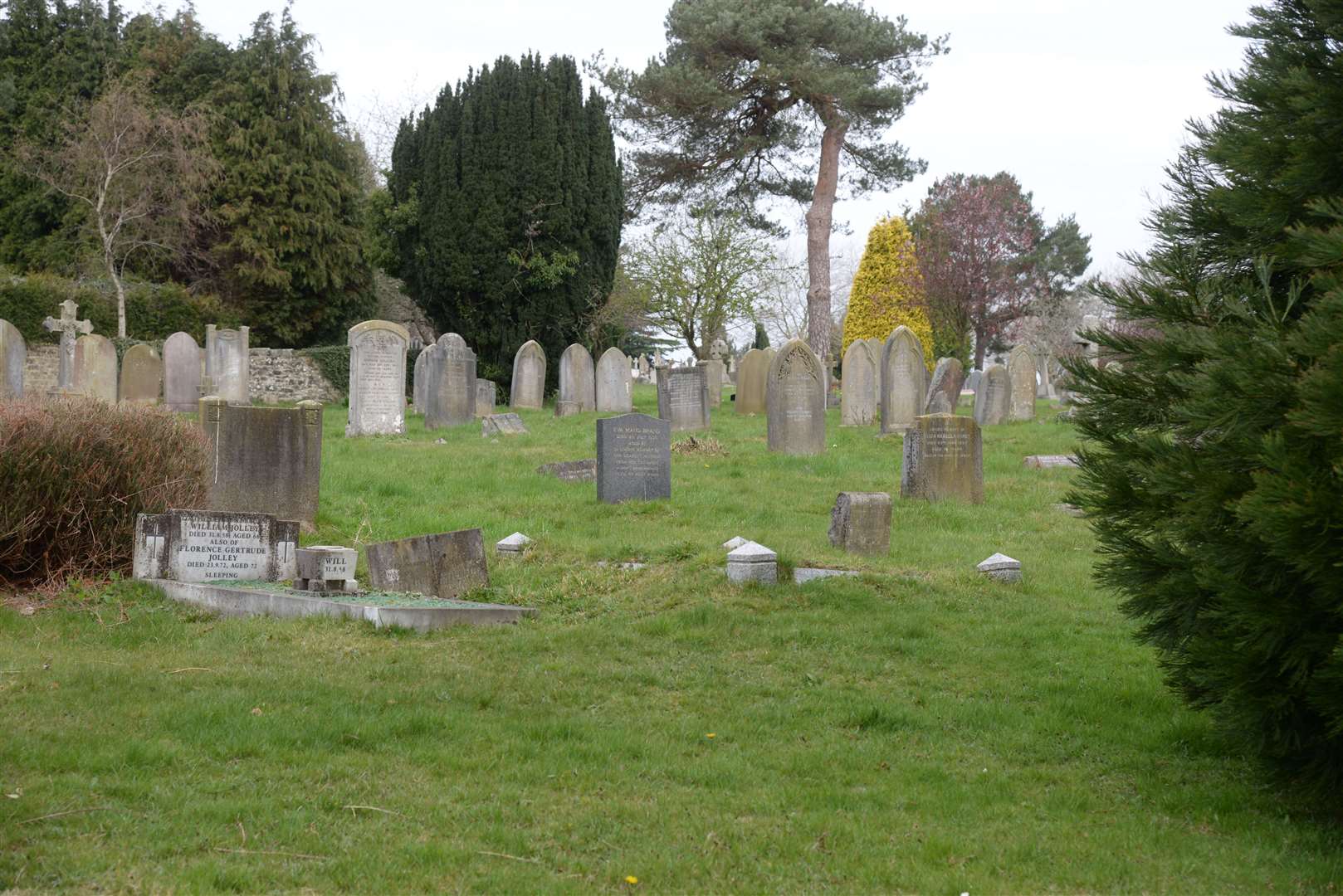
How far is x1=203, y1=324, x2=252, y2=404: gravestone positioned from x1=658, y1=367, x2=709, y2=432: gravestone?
10.6 m

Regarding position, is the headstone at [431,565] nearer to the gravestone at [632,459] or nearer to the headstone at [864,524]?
the headstone at [864,524]

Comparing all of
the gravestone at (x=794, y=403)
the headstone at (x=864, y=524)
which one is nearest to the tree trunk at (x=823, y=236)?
the gravestone at (x=794, y=403)

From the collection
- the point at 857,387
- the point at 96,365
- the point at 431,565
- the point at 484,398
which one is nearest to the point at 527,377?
the point at 484,398

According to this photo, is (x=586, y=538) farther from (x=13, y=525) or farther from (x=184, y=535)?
(x=13, y=525)

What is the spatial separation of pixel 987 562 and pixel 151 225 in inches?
1283

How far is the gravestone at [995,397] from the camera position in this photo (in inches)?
953

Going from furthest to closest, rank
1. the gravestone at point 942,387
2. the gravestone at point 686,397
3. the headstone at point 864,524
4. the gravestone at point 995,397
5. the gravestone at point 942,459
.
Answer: the gravestone at point 995,397
the gravestone at point 686,397
the gravestone at point 942,387
the gravestone at point 942,459
the headstone at point 864,524

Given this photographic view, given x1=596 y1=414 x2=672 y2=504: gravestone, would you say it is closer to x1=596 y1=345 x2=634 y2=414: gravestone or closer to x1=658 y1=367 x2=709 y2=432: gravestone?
x1=658 y1=367 x2=709 y2=432: gravestone

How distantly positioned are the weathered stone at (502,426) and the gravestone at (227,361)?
8588 mm

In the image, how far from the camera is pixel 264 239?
3709 cm

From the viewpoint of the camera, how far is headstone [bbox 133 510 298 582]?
351 inches

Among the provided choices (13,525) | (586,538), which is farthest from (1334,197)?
(13,525)

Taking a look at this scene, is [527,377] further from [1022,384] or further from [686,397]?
[1022,384]

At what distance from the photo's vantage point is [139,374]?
26.3 metres
